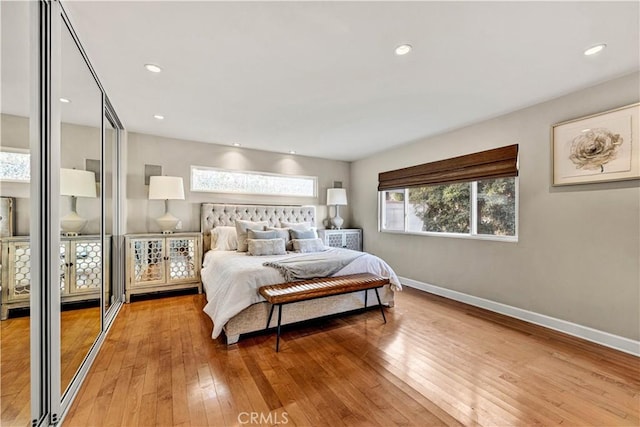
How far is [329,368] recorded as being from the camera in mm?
2111

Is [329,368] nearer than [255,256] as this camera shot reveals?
Yes

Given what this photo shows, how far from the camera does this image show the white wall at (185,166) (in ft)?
13.1

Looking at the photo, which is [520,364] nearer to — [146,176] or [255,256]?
[255,256]

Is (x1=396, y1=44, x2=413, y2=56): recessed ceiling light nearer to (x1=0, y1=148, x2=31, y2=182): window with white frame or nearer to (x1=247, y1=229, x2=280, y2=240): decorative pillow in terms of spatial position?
(x1=0, y1=148, x2=31, y2=182): window with white frame

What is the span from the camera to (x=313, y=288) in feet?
8.73

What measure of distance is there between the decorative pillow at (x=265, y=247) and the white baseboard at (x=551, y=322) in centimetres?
240

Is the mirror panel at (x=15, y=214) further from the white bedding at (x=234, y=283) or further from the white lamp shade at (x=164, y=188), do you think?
the white lamp shade at (x=164, y=188)

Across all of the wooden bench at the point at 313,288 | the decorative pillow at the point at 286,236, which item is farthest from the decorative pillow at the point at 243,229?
the wooden bench at the point at 313,288

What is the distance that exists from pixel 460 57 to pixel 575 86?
4.75 feet

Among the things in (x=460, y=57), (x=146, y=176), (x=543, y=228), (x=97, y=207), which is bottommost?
(x=543, y=228)

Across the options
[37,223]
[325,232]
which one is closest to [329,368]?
[37,223]

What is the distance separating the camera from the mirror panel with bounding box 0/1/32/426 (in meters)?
1.23

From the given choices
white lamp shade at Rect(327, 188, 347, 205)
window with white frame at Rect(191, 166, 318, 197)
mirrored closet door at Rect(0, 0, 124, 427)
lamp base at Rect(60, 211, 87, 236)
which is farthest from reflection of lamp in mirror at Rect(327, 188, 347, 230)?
mirrored closet door at Rect(0, 0, 124, 427)

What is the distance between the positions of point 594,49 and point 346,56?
1847 mm
